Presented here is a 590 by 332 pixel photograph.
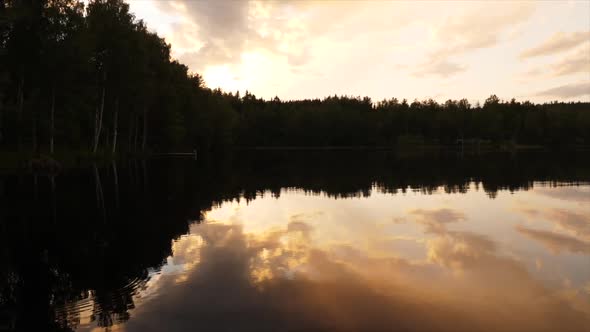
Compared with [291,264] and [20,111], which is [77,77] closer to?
[20,111]

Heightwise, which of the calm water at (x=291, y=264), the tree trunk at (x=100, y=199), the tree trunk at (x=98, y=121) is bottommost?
the calm water at (x=291, y=264)

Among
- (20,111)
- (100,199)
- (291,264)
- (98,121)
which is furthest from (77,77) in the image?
(291,264)

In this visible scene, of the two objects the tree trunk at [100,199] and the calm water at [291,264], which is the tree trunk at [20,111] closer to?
the tree trunk at [100,199]

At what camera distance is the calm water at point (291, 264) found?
892 centimetres

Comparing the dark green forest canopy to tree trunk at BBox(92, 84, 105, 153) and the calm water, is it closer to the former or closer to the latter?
tree trunk at BBox(92, 84, 105, 153)

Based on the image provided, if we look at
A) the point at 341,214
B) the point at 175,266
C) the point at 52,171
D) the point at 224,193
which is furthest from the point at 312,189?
the point at 52,171

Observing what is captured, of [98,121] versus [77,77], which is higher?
[77,77]

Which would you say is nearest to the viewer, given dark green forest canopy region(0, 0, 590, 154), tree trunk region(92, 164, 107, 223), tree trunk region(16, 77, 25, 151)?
tree trunk region(92, 164, 107, 223)

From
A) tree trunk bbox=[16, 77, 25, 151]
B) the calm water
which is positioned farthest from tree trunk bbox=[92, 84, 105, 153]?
the calm water

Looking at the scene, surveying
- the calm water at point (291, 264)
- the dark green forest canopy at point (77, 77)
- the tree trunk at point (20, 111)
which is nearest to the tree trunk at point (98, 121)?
the dark green forest canopy at point (77, 77)

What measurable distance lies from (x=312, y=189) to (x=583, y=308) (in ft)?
81.3

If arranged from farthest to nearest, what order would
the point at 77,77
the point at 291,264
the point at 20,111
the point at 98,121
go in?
1. the point at 98,121
2. the point at 77,77
3. the point at 20,111
4. the point at 291,264

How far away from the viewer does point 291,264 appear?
13.0m

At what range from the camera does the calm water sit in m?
8.92
